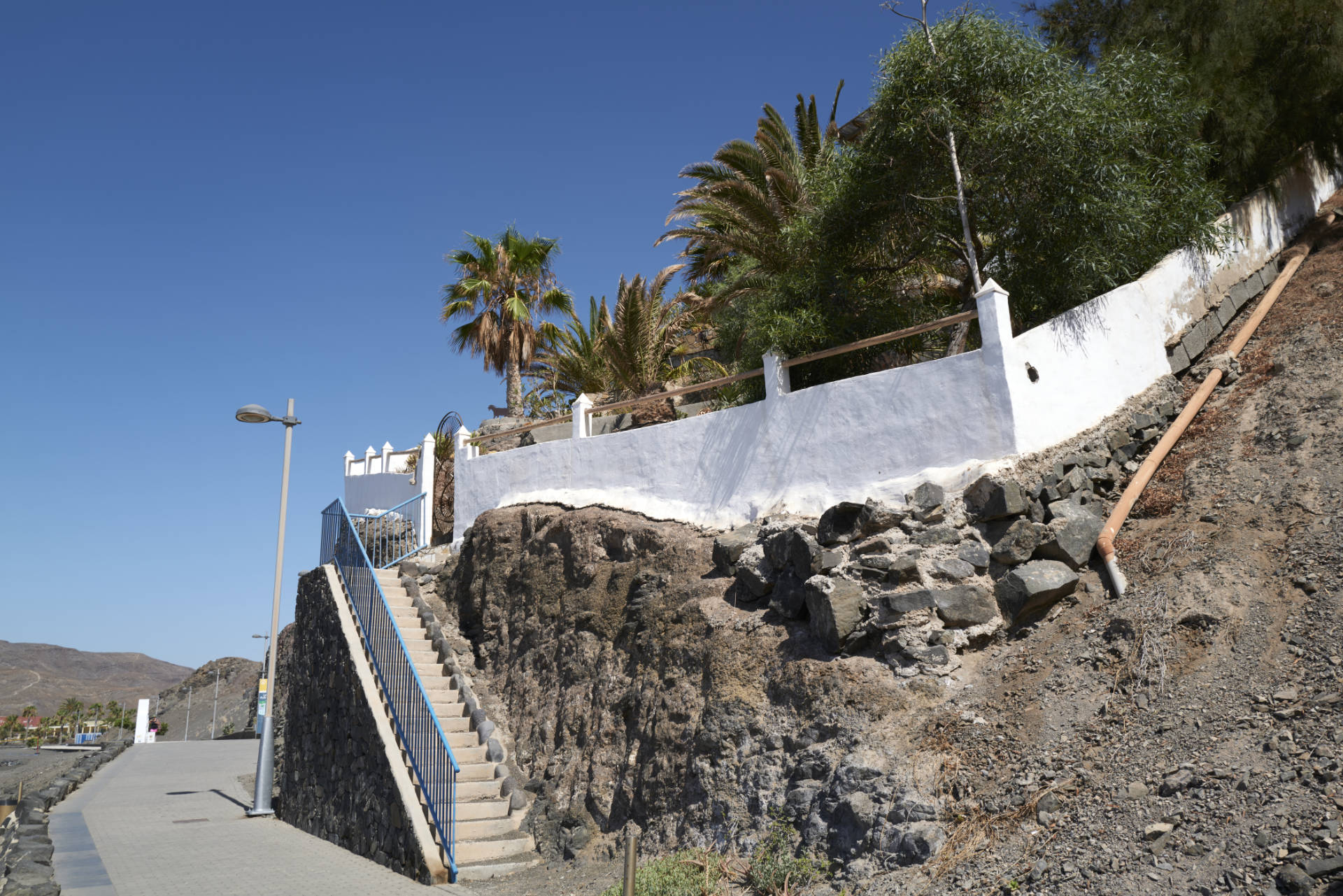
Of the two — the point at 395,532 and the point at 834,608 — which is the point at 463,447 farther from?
the point at 834,608

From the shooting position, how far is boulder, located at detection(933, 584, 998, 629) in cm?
817

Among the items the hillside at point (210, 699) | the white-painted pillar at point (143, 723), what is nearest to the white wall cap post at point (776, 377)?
the white-painted pillar at point (143, 723)

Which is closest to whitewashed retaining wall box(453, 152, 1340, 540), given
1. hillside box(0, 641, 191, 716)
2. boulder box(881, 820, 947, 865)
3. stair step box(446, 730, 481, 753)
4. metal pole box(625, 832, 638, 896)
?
stair step box(446, 730, 481, 753)

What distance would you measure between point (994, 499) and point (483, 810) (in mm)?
6897

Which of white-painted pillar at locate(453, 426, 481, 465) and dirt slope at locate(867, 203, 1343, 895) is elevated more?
white-painted pillar at locate(453, 426, 481, 465)

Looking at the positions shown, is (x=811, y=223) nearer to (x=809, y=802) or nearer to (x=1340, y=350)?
(x=1340, y=350)

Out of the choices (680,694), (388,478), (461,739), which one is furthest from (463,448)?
(680,694)

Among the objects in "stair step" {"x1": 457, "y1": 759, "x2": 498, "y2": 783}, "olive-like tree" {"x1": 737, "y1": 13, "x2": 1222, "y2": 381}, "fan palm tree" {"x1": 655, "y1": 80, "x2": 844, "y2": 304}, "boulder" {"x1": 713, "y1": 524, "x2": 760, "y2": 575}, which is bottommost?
"stair step" {"x1": 457, "y1": 759, "x2": 498, "y2": 783}

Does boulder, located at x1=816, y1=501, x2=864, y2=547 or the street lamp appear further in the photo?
the street lamp

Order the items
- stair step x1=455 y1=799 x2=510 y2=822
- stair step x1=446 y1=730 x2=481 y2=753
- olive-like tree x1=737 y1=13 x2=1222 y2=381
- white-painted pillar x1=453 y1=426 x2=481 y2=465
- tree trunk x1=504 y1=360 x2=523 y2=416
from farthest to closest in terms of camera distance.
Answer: tree trunk x1=504 y1=360 x2=523 y2=416 → white-painted pillar x1=453 y1=426 x2=481 y2=465 → stair step x1=446 y1=730 x2=481 y2=753 → olive-like tree x1=737 y1=13 x2=1222 y2=381 → stair step x1=455 y1=799 x2=510 y2=822

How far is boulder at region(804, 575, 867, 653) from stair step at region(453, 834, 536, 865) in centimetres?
438

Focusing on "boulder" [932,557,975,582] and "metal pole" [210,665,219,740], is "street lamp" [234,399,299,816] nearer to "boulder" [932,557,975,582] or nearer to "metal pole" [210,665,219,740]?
"boulder" [932,557,975,582]

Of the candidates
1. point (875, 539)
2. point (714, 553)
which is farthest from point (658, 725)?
point (875, 539)

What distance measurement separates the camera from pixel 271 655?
15.0m
